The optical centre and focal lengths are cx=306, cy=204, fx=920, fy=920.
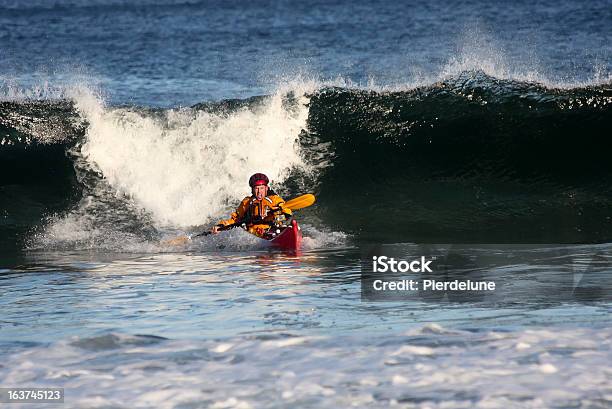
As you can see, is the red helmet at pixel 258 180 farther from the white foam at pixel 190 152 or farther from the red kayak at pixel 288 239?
the white foam at pixel 190 152

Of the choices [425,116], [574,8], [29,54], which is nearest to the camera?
[425,116]

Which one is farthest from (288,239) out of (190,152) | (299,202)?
(190,152)

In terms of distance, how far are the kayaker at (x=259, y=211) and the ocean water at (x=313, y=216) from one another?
0.22 meters

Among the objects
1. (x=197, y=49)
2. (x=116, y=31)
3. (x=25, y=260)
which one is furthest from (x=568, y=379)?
(x=116, y=31)

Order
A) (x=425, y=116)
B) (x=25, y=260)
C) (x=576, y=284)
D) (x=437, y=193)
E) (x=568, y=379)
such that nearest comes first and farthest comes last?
(x=568, y=379), (x=576, y=284), (x=25, y=260), (x=437, y=193), (x=425, y=116)

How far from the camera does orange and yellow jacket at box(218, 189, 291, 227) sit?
11852 mm

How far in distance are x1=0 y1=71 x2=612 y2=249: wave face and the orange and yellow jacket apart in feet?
6.15

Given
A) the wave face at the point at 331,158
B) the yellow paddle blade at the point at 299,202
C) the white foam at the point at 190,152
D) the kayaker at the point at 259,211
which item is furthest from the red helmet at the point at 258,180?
the white foam at the point at 190,152

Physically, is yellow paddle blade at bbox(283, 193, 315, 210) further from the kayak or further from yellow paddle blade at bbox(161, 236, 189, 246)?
yellow paddle blade at bbox(161, 236, 189, 246)

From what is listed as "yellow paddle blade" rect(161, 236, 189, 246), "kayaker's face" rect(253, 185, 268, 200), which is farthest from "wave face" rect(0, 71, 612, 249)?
"kayaker's face" rect(253, 185, 268, 200)

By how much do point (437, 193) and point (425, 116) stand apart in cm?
243

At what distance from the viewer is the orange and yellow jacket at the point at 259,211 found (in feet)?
38.9

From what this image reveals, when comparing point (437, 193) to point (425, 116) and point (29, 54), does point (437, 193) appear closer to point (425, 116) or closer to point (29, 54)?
point (425, 116)

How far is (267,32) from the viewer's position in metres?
39.8
